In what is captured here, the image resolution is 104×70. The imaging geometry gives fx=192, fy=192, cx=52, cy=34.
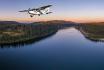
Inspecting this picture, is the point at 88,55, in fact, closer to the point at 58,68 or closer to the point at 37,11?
the point at 58,68

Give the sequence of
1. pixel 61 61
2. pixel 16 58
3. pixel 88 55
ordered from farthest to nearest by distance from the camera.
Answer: pixel 88 55, pixel 16 58, pixel 61 61

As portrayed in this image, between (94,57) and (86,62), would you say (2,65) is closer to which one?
(86,62)

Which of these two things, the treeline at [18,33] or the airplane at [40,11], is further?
the treeline at [18,33]

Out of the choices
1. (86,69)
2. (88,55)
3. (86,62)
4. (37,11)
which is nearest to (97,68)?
(86,69)

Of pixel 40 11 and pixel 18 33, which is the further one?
pixel 18 33

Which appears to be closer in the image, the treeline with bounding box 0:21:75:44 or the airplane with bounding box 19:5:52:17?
the airplane with bounding box 19:5:52:17

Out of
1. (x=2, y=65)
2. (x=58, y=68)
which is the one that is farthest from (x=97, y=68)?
(x=2, y=65)

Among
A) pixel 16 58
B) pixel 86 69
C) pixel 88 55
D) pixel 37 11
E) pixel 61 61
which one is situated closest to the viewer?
pixel 37 11

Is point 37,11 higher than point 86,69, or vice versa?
point 37,11

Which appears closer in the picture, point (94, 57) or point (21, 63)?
point (21, 63)
